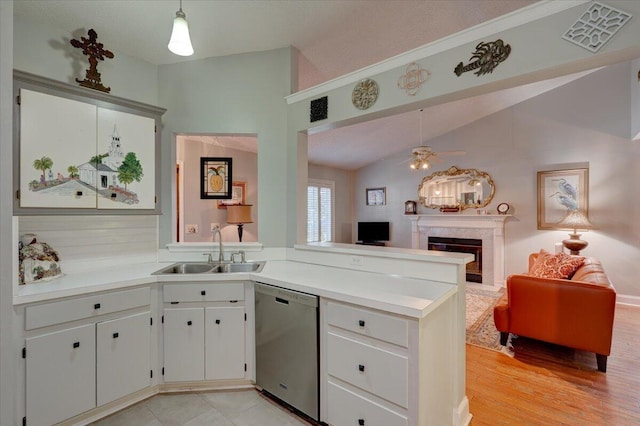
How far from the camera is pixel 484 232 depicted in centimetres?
561

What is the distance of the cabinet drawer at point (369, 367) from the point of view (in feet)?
4.76

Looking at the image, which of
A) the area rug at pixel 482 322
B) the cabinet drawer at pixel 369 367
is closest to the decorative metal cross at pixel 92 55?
the cabinet drawer at pixel 369 367

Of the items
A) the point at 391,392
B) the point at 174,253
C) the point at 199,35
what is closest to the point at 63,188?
the point at 174,253

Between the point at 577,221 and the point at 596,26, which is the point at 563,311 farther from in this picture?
the point at 577,221

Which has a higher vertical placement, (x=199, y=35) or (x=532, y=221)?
(x=199, y=35)

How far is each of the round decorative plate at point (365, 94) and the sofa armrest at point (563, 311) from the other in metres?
2.28

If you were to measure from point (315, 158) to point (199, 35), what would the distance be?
4058 millimetres

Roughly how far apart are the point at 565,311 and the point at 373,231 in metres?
4.71

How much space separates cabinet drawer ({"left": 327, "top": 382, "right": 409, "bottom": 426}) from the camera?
59.0 inches

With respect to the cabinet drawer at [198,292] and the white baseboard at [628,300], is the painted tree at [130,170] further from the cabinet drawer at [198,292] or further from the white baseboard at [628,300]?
the white baseboard at [628,300]

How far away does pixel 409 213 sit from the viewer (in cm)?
666

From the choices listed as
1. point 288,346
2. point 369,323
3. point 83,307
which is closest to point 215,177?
point 83,307

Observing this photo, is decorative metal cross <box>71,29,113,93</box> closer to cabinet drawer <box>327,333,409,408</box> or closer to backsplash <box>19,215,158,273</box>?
backsplash <box>19,215,158,273</box>

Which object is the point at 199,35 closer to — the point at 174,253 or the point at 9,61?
the point at 174,253
